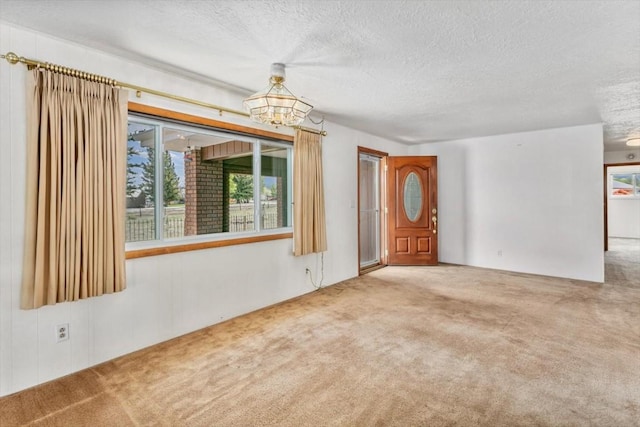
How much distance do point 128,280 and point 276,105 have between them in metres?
1.89

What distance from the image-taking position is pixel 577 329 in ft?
10.7

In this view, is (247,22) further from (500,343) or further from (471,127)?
(471,127)

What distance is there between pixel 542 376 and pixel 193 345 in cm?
277

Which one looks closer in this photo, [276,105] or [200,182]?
[276,105]

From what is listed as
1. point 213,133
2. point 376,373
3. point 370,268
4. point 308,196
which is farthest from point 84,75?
point 370,268

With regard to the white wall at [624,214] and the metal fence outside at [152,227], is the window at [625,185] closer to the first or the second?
the white wall at [624,214]

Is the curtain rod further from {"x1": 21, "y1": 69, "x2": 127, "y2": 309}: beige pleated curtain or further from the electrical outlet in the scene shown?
the electrical outlet

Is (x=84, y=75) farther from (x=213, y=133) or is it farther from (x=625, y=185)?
(x=625, y=185)

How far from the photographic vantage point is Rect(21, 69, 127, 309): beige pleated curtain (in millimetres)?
2229

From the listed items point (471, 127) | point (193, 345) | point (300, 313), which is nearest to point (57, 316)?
point (193, 345)

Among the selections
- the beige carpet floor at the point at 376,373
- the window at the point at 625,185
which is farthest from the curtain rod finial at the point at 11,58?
the window at the point at 625,185

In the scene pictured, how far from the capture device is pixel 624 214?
10.3 m

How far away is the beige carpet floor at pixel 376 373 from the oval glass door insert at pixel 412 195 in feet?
8.78

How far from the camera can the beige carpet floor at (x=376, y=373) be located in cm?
200
